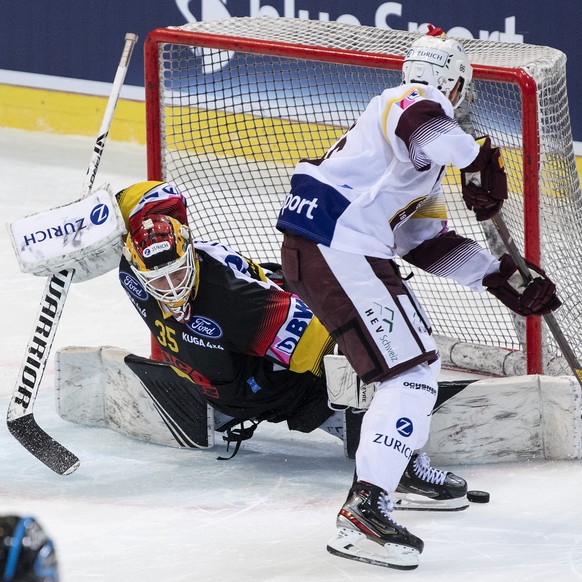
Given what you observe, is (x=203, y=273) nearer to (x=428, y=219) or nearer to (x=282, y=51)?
(x=428, y=219)

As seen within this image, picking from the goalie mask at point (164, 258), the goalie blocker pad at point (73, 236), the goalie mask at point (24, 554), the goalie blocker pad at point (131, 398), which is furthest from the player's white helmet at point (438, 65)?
the goalie mask at point (24, 554)

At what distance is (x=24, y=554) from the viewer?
117 cm

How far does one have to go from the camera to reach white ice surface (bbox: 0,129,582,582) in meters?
2.55

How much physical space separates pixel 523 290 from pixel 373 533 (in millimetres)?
821

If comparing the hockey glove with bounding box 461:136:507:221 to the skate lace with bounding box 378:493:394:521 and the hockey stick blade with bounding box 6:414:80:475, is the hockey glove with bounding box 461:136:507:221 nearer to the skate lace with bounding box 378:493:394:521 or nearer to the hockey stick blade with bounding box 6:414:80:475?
the skate lace with bounding box 378:493:394:521

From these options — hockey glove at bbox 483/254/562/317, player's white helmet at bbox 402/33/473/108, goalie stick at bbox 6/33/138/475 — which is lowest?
goalie stick at bbox 6/33/138/475

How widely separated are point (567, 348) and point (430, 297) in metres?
1.13

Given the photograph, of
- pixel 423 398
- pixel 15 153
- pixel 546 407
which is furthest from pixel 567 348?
pixel 15 153

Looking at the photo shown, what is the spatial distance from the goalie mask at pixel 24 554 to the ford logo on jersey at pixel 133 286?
1.90 metres

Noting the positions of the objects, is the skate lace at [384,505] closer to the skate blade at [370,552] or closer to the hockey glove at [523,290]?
the skate blade at [370,552]

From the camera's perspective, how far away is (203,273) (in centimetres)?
302

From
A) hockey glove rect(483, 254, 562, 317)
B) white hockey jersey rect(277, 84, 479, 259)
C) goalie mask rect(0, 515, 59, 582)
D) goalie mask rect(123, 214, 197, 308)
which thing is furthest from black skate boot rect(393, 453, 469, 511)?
goalie mask rect(0, 515, 59, 582)

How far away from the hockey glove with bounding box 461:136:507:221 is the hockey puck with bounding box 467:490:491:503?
63 cm

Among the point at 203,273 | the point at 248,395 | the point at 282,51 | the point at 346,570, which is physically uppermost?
the point at 282,51
